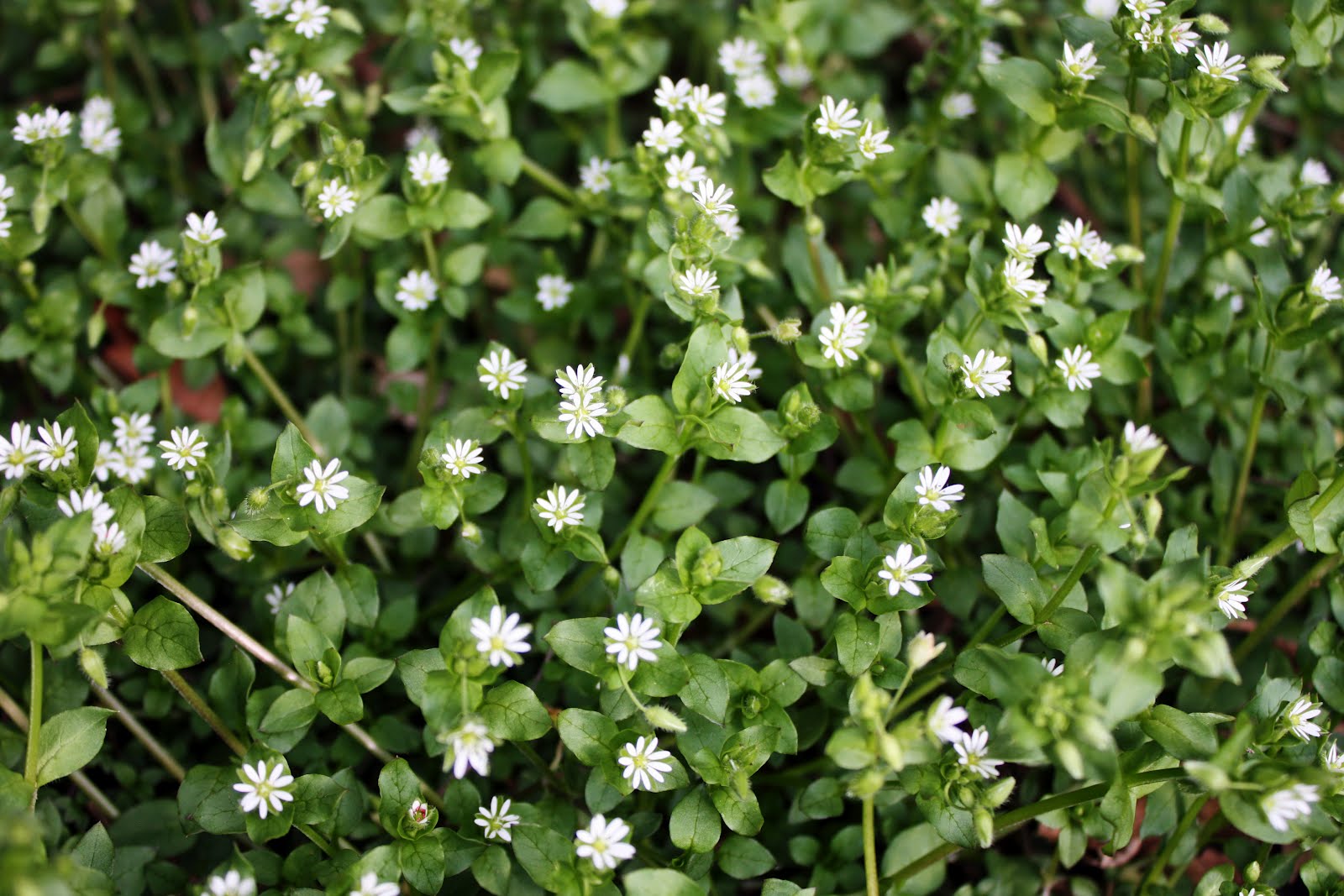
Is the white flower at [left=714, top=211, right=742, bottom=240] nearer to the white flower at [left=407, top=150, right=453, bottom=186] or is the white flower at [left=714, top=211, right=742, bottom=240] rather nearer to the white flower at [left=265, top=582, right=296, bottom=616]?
the white flower at [left=407, top=150, right=453, bottom=186]

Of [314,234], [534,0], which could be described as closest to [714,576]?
[314,234]

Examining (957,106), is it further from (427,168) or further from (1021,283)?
(427,168)

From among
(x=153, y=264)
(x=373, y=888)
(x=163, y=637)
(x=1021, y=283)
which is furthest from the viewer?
(x=153, y=264)

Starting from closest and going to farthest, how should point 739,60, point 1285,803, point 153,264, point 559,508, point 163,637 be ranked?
point 1285,803
point 163,637
point 559,508
point 153,264
point 739,60

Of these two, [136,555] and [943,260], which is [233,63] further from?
[943,260]

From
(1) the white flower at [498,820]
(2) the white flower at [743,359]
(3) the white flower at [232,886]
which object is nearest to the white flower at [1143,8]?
(2) the white flower at [743,359]

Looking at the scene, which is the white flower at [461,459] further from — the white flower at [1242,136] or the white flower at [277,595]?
the white flower at [1242,136]

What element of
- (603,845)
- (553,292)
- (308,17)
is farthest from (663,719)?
(308,17)

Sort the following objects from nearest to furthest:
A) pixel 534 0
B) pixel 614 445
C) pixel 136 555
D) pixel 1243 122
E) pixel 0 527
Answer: pixel 136 555, pixel 0 527, pixel 1243 122, pixel 614 445, pixel 534 0
